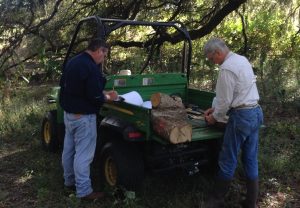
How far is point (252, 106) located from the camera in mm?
4277

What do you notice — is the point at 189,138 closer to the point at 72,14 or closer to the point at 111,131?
the point at 111,131

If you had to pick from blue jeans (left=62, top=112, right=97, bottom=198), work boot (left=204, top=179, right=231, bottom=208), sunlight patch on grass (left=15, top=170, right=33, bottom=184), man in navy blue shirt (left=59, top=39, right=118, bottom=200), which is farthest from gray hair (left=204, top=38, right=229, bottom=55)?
sunlight patch on grass (left=15, top=170, right=33, bottom=184)

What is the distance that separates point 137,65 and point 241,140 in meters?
7.10

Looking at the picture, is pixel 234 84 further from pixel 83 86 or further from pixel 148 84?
pixel 148 84

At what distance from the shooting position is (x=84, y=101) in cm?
467

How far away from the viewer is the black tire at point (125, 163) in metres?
4.68

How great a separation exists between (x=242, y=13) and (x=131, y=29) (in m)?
3.16

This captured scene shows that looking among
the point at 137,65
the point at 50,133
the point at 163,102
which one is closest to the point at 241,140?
the point at 163,102

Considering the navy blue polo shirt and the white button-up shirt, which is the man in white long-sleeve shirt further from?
the navy blue polo shirt

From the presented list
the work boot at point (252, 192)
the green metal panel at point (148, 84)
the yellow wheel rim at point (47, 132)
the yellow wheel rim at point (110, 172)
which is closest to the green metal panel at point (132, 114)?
the green metal panel at point (148, 84)

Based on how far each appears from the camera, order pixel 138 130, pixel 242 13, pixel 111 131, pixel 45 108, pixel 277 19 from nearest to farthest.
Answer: pixel 138 130, pixel 111 131, pixel 45 108, pixel 242 13, pixel 277 19

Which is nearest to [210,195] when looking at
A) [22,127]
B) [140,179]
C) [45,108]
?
[140,179]

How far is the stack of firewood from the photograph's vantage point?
4.15 m

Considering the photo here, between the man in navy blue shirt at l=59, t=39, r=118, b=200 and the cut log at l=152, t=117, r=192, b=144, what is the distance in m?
0.75
